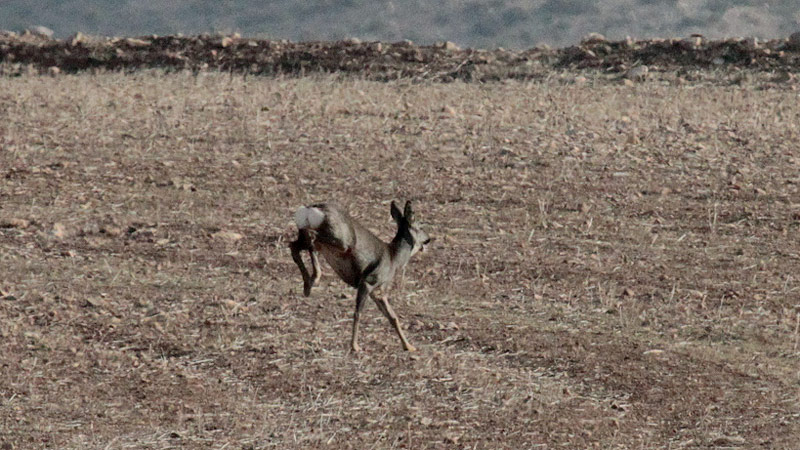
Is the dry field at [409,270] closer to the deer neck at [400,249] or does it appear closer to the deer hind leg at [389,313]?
the deer hind leg at [389,313]

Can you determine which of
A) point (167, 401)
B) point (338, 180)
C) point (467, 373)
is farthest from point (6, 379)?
point (338, 180)

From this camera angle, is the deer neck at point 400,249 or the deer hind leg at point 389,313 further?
the deer hind leg at point 389,313

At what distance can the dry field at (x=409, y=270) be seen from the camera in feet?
23.0

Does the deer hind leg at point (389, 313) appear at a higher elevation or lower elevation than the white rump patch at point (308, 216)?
lower

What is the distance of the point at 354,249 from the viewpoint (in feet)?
23.0

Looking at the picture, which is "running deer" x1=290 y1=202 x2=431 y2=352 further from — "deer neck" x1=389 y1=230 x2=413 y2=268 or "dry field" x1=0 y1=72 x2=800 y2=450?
"dry field" x1=0 y1=72 x2=800 y2=450

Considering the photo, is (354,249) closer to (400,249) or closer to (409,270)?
(400,249)

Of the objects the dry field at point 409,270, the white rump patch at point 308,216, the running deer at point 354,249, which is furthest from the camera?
the dry field at point 409,270

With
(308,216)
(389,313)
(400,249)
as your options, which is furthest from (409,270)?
(308,216)

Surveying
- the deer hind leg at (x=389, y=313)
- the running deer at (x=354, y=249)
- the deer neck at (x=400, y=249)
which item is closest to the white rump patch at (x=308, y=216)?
the running deer at (x=354, y=249)

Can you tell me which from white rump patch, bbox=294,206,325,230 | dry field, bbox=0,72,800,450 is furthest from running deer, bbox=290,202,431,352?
dry field, bbox=0,72,800,450

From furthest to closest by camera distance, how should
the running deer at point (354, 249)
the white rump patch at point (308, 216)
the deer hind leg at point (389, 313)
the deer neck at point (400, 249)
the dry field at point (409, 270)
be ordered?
the deer hind leg at point (389, 313)
the deer neck at point (400, 249)
the dry field at point (409, 270)
the running deer at point (354, 249)
the white rump patch at point (308, 216)

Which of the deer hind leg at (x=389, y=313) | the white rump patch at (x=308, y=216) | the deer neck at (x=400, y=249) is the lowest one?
the deer hind leg at (x=389, y=313)

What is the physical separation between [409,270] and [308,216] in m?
3.36
